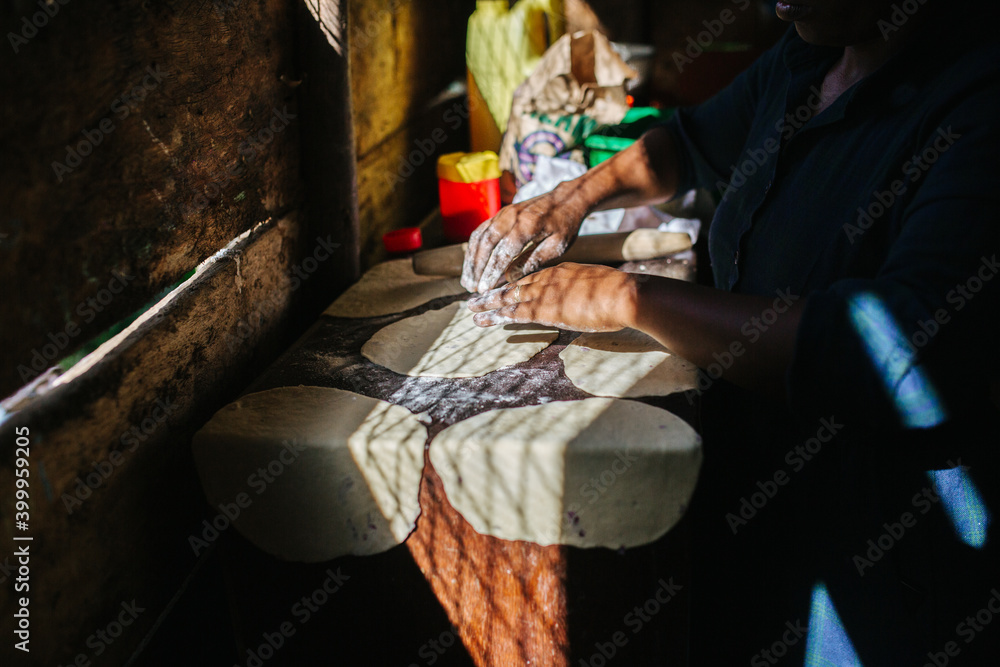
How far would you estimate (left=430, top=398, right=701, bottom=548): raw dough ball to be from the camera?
3.26ft

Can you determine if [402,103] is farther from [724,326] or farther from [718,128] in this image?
[724,326]

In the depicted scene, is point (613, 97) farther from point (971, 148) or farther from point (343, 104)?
point (971, 148)

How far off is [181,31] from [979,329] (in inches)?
52.7

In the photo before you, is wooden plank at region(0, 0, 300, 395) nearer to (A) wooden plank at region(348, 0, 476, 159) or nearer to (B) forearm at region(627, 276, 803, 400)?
(A) wooden plank at region(348, 0, 476, 159)

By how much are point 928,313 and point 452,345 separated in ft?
2.95

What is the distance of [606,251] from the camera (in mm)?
1796

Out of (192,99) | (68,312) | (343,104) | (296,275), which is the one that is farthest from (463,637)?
(343,104)

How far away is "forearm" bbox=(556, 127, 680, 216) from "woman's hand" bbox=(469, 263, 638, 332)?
0.46m

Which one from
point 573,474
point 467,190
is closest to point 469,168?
point 467,190

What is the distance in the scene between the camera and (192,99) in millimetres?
1145

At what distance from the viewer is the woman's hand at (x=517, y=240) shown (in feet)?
4.83

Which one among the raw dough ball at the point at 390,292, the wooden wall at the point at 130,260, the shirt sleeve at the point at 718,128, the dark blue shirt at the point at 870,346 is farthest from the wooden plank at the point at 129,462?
the shirt sleeve at the point at 718,128

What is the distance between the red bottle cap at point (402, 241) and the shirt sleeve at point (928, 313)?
4.38ft

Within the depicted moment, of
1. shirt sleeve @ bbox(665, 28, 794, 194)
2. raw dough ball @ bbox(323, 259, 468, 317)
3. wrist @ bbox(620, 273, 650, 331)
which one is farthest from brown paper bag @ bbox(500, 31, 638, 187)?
wrist @ bbox(620, 273, 650, 331)
